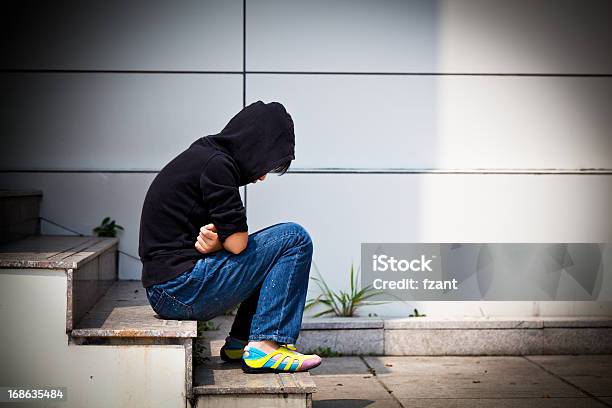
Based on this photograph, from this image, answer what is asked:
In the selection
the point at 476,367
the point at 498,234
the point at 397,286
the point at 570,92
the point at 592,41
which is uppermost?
the point at 592,41

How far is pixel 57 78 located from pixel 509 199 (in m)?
3.36

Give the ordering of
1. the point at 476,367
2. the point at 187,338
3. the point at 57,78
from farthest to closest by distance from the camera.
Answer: the point at 57,78 < the point at 476,367 < the point at 187,338

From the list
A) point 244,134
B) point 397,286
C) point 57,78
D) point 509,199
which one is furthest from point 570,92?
point 57,78

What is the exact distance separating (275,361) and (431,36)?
3145 mm

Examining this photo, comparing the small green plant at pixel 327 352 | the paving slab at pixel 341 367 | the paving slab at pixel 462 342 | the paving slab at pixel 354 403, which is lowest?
the paving slab at pixel 354 403

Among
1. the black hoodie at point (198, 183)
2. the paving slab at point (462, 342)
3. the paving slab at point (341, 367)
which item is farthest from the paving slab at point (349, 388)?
the black hoodie at point (198, 183)

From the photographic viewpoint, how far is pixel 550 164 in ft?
20.5

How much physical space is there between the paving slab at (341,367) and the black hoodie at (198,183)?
1.77 metres

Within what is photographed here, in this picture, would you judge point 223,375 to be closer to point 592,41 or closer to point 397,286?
point 397,286

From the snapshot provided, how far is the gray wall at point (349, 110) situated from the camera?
600cm

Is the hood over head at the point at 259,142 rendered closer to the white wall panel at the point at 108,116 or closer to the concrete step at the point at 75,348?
the concrete step at the point at 75,348

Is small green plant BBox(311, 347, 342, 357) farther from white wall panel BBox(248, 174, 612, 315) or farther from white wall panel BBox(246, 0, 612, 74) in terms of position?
white wall panel BBox(246, 0, 612, 74)

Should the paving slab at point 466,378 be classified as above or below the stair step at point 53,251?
below

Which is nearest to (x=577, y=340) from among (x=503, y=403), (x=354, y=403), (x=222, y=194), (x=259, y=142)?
(x=503, y=403)
